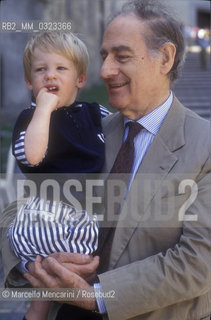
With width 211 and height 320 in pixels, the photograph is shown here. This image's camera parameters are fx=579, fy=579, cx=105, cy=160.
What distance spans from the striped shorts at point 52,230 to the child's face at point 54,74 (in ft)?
1.36

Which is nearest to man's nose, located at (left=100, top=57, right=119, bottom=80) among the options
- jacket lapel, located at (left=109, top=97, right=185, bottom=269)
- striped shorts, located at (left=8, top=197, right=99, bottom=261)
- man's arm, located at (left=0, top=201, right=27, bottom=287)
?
jacket lapel, located at (left=109, top=97, right=185, bottom=269)

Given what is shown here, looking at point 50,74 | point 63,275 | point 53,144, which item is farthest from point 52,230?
point 50,74

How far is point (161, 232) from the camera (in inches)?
79.4

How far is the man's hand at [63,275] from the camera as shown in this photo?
2.01 meters

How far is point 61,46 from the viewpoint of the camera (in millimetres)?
2186

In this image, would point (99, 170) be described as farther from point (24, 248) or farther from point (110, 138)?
point (24, 248)

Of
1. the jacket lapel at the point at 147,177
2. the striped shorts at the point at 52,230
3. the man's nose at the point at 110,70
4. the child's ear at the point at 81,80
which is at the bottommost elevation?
the striped shorts at the point at 52,230

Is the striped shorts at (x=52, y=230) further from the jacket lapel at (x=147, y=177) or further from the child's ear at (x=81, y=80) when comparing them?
the child's ear at (x=81, y=80)

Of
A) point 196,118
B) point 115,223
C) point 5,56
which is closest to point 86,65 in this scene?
point 196,118

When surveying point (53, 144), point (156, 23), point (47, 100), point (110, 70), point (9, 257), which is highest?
point (156, 23)

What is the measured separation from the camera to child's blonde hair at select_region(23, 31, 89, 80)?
2.19 meters

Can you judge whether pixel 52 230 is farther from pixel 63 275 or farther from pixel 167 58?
pixel 167 58

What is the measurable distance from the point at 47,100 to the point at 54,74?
11cm

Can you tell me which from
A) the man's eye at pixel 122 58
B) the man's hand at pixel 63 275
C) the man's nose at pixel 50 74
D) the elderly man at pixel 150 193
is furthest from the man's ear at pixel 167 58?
the man's hand at pixel 63 275
